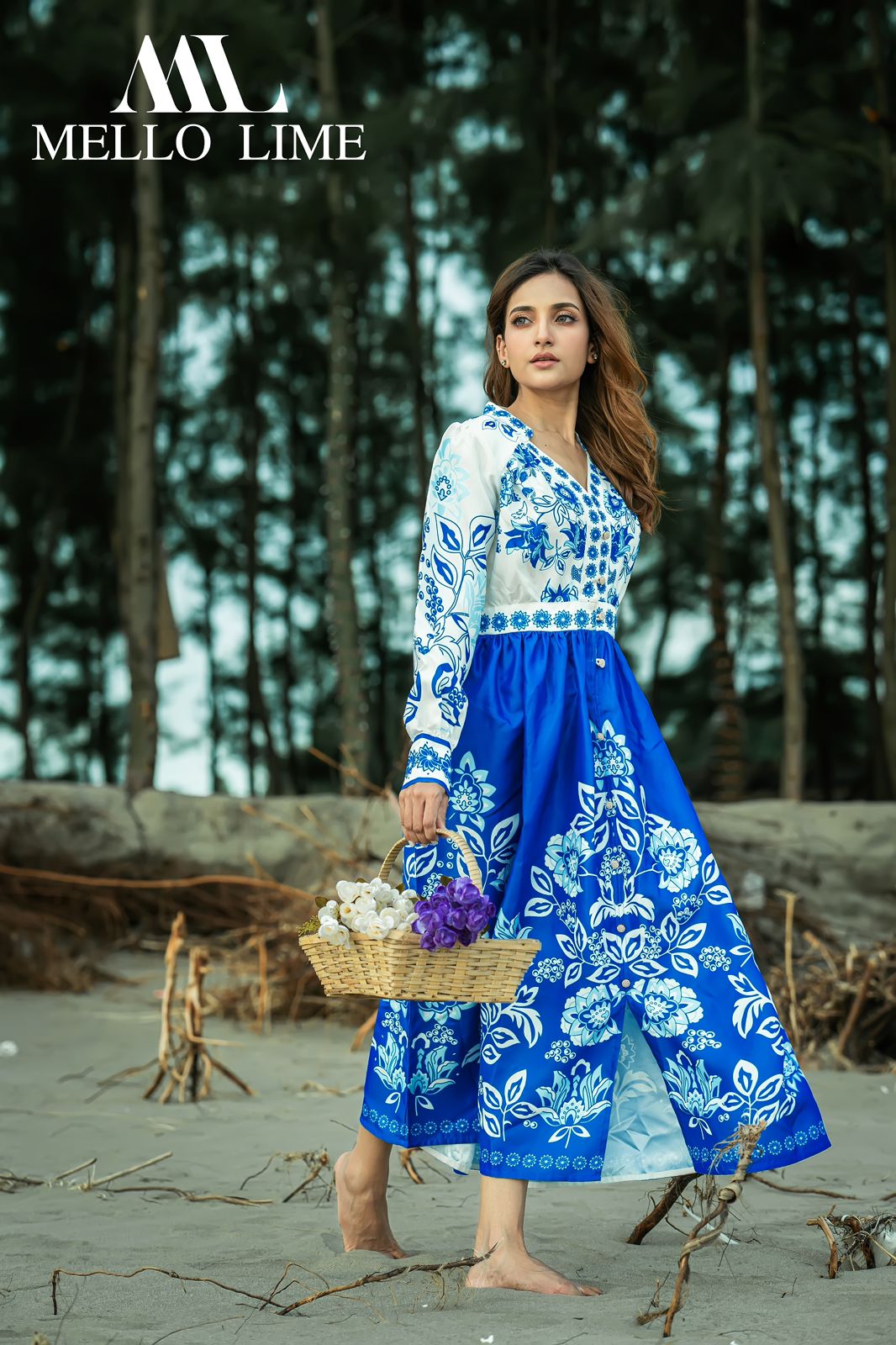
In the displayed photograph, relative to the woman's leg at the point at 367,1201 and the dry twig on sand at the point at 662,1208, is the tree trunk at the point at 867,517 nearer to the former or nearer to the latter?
the dry twig on sand at the point at 662,1208

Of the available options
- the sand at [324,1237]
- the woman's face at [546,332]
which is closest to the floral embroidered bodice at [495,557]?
the woman's face at [546,332]

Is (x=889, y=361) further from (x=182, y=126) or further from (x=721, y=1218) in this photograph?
(x=721, y=1218)

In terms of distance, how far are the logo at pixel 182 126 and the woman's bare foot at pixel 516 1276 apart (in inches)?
253

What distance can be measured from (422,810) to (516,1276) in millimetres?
783

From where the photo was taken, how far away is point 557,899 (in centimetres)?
255

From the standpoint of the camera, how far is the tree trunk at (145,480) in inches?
384

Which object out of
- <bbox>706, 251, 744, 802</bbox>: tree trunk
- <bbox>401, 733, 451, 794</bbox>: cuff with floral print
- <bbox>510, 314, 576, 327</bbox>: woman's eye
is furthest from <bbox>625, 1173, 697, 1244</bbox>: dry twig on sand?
<bbox>706, 251, 744, 802</bbox>: tree trunk

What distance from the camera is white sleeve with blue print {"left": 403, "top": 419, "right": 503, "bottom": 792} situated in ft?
8.20

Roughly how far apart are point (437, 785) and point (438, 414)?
16.1m

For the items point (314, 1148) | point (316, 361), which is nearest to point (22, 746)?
point (316, 361)

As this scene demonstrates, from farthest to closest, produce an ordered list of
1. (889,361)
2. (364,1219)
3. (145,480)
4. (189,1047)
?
(889,361)
(145,480)
(189,1047)
(364,1219)

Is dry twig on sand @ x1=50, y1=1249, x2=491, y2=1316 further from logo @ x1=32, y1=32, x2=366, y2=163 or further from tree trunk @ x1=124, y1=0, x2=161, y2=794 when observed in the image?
tree trunk @ x1=124, y1=0, x2=161, y2=794

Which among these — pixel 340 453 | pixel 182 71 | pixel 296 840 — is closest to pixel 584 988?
pixel 296 840

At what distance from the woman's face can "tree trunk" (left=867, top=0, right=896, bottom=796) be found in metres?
8.70
